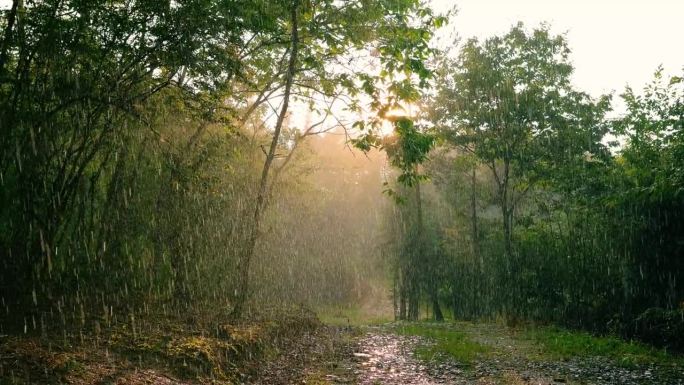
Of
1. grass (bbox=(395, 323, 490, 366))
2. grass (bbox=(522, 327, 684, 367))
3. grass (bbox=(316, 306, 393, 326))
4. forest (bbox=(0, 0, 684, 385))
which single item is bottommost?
grass (bbox=(316, 306, 393, 326))

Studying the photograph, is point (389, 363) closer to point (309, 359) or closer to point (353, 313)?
point (309, 359)

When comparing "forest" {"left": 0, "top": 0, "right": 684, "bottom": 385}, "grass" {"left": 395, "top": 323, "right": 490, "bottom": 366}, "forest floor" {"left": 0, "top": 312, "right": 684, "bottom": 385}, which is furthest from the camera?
"grass" {"left": 395, "top": 323, "right": 490, "bottom": 366}

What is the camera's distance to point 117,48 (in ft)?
31.0

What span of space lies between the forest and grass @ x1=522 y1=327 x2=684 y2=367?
0.15 metres

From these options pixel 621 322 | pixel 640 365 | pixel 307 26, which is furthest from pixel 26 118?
pixel 621 322

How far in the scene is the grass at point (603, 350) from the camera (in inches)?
486

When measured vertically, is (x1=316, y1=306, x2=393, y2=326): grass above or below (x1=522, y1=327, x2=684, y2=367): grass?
below

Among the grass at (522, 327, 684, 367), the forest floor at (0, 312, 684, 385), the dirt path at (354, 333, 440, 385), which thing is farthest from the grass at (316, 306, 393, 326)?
the grass at (522, 327, 684, 367)

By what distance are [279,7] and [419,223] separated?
22.4m

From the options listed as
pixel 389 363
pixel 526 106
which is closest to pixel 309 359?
pixel 389 363

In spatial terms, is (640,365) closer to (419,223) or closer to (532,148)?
(532,148)

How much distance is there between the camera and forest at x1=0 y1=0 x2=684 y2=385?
9359 millimetres

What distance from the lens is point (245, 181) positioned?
75.0 ft

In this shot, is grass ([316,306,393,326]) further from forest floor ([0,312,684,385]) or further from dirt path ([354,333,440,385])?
forest floor ([0,312,684,385])
